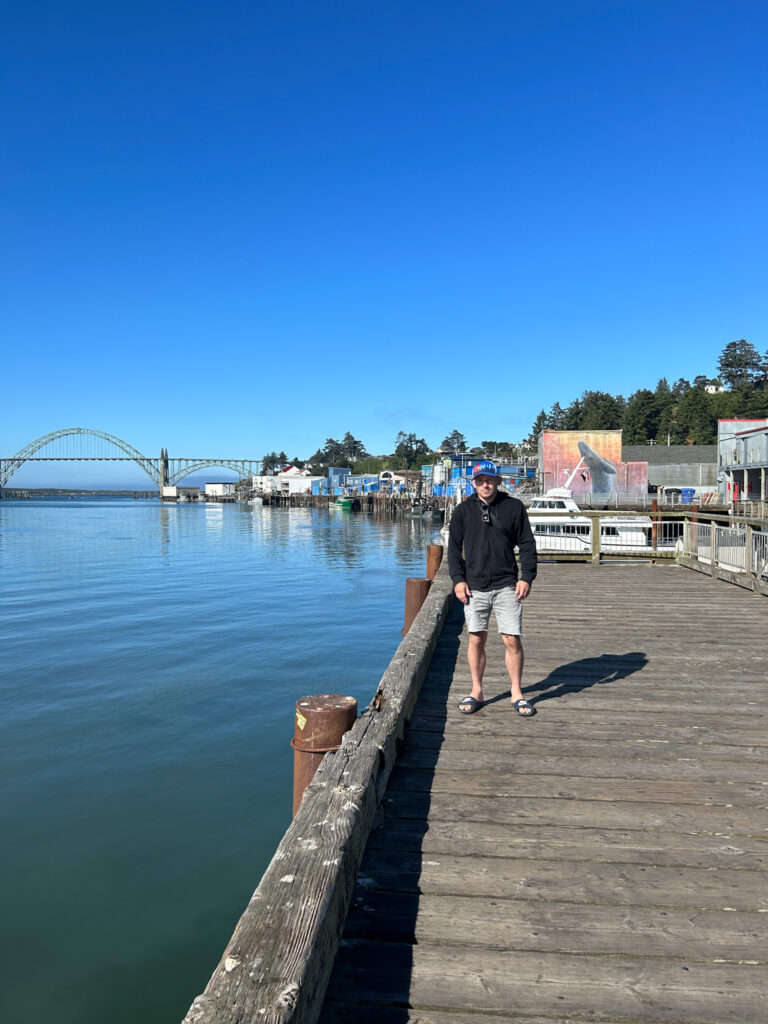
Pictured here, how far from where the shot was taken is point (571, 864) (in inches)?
129

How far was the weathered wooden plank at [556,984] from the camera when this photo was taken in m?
2.34

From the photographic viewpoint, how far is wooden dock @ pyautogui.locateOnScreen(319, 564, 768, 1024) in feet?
7.98

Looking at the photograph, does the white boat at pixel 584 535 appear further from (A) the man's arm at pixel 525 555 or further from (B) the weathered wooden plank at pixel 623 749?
(B) the weathered wooden plank at pixel 623 749

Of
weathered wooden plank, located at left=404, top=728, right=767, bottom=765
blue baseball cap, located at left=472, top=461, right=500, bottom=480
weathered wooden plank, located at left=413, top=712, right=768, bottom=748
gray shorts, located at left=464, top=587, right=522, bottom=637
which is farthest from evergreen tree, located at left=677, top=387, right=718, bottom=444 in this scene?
weathered wooden plank, located at left=404, top=728, right=767, bottom=765

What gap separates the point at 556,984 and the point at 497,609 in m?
3.26

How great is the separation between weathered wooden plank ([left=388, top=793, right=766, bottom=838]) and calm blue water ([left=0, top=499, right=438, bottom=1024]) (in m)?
2.53

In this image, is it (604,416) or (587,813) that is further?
(604,416)

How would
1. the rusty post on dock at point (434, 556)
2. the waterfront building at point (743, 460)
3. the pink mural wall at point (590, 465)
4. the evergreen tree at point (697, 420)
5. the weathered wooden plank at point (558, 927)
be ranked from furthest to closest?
the evergreen tree at point (697, 420) < the pink mural wall at point (590, 465) < the waterfront building at point (743, 460) < the rusty post on dock at point (434, 556) < the weathered wooden plank at point (558, 927)

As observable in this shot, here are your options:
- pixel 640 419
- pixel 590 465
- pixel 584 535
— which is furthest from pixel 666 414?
pixel 584 535

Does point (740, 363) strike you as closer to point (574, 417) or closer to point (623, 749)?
point (574, 417)

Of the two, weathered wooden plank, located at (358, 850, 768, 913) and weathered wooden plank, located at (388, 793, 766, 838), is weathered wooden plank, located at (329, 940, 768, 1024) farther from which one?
weathered wooden plank, located at (388, 793, 766, 838)

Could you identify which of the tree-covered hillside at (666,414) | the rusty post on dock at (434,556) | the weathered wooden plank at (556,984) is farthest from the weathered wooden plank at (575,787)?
the tree-covered hillside at (666,414)

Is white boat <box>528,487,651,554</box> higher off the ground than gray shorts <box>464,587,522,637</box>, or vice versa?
gray shorts <box>464,587,522,637</box>

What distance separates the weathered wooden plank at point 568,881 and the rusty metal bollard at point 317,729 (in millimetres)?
1353
